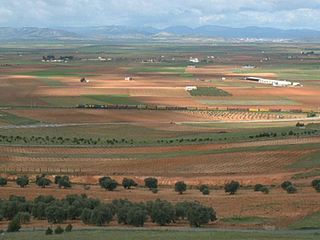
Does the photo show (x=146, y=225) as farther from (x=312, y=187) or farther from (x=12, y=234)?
(x=312, y=187)

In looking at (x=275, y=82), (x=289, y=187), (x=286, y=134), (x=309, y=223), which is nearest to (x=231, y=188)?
(x=289, y=187)

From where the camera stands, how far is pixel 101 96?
10700cm

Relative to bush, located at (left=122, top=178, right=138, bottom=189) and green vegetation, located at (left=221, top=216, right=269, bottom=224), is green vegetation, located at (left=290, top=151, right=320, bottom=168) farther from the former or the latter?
green vegetation, located at (left=221, top=216, right=269, bottom=224)

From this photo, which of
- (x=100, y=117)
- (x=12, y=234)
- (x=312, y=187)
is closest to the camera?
(x=12, y=234)

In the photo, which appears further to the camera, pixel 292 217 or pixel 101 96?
pixel 101 96

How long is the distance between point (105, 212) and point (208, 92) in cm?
Result: 8231

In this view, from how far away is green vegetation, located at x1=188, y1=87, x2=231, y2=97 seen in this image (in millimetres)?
113188

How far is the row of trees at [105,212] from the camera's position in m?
35.0

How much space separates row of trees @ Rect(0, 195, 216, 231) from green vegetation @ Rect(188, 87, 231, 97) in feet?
249

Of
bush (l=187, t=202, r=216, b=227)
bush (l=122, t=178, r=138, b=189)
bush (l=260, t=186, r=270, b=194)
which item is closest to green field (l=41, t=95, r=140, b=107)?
bush (l=122, t=178, r=138, b=189)

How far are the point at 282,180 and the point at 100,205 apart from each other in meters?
18.0

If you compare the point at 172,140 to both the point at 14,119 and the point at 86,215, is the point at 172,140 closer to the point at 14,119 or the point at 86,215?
the point at 14,119

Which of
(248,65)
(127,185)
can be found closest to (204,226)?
(127,185)

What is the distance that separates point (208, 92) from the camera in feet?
381
